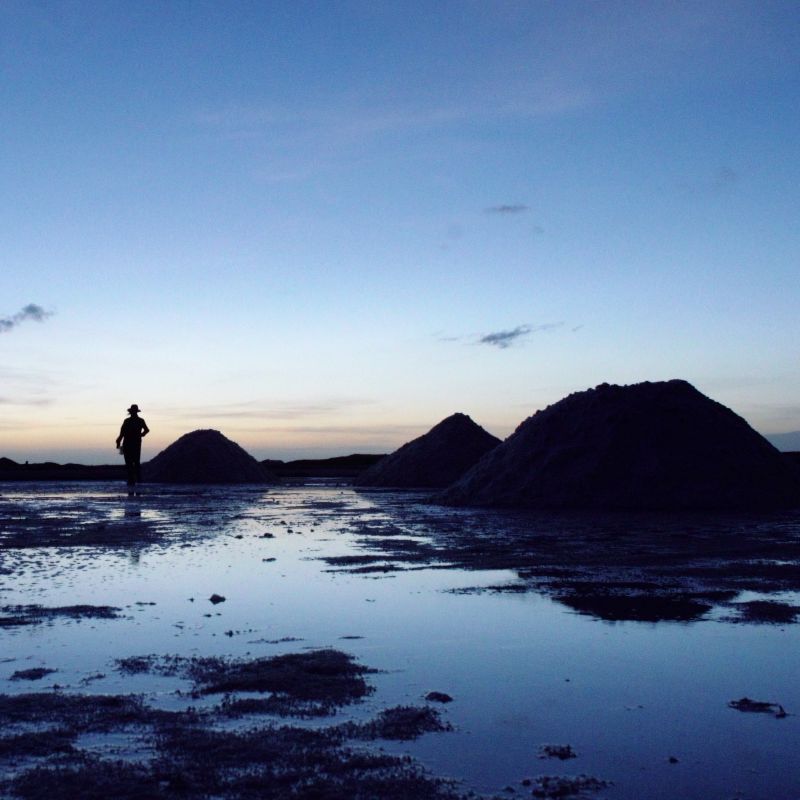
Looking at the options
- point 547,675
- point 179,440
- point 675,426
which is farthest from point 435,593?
point 179,440

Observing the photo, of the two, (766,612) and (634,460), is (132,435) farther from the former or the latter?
(766,612)

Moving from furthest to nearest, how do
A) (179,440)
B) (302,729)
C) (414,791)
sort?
1. (179,440)
2. (302,729)
3. (414,791)

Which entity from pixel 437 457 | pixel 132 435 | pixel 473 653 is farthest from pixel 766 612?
pixel 437 457

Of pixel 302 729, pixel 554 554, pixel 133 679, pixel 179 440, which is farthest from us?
pixel 179 440

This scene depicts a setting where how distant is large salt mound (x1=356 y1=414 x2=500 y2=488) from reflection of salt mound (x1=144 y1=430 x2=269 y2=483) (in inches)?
198

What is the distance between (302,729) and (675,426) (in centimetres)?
1531

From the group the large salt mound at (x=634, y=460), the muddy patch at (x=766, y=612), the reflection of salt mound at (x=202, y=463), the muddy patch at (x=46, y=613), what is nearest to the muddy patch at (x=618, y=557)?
the muddy patch at (x=766, y=612)

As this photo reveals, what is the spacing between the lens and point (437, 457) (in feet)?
97.5

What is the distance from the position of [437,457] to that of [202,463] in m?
9.08

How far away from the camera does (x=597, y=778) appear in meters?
2.55

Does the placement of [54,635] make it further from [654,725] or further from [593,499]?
[593,499]

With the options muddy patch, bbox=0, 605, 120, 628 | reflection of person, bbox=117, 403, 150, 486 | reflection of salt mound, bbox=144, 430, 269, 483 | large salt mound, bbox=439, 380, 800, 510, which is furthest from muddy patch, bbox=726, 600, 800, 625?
reflection of salt mound, bbox=144, 430, 269, 483

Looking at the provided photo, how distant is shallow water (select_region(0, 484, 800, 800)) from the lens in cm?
272

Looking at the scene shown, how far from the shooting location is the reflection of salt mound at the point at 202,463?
3244cm
